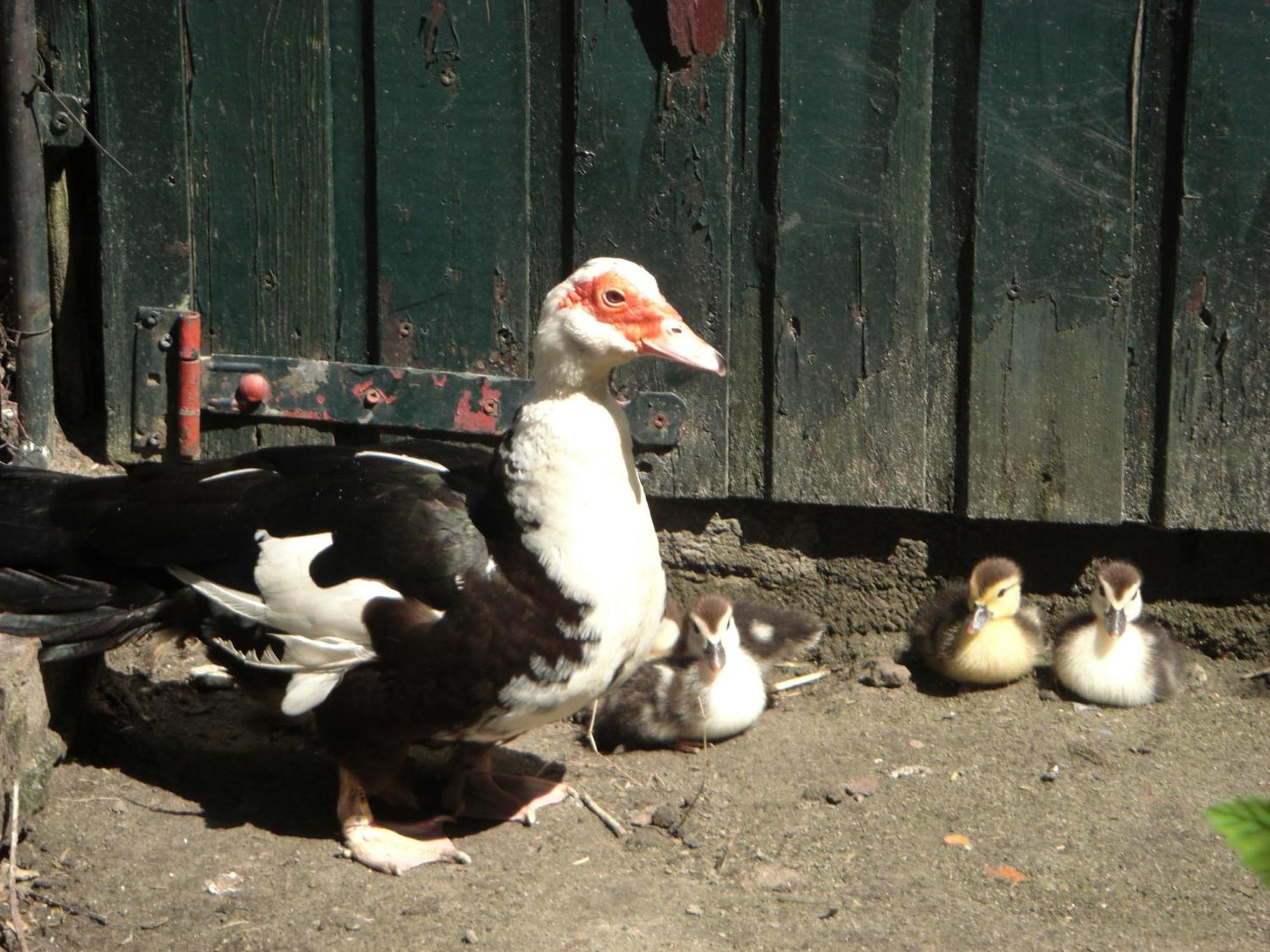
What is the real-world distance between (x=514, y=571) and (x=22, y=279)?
1988 millimetres

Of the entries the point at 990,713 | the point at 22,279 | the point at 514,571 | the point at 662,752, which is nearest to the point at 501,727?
the point at 514,571

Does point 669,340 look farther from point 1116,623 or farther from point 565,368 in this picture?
point 1116,623

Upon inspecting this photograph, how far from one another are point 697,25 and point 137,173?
1.75 m

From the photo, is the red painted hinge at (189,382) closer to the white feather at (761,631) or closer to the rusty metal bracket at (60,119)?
the rusty metal bracket at (60,119)

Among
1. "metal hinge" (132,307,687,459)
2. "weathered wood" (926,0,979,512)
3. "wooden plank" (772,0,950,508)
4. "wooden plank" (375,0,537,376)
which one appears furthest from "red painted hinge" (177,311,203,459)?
"weathered wood" (926,0,979,512)

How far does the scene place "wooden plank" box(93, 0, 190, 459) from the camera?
442 centimetres

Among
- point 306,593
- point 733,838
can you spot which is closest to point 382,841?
point 306,593

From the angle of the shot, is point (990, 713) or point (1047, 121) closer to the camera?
point (1047, 121)

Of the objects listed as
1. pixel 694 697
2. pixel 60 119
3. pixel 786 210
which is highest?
pixel 60 119

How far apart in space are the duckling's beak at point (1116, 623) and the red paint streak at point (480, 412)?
199cm

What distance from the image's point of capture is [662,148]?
4.48 meters

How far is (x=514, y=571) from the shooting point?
3.60m

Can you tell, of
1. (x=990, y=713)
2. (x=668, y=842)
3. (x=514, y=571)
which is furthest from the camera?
(x=990, y=713)

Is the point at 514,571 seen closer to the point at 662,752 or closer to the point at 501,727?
the point at 501,727
